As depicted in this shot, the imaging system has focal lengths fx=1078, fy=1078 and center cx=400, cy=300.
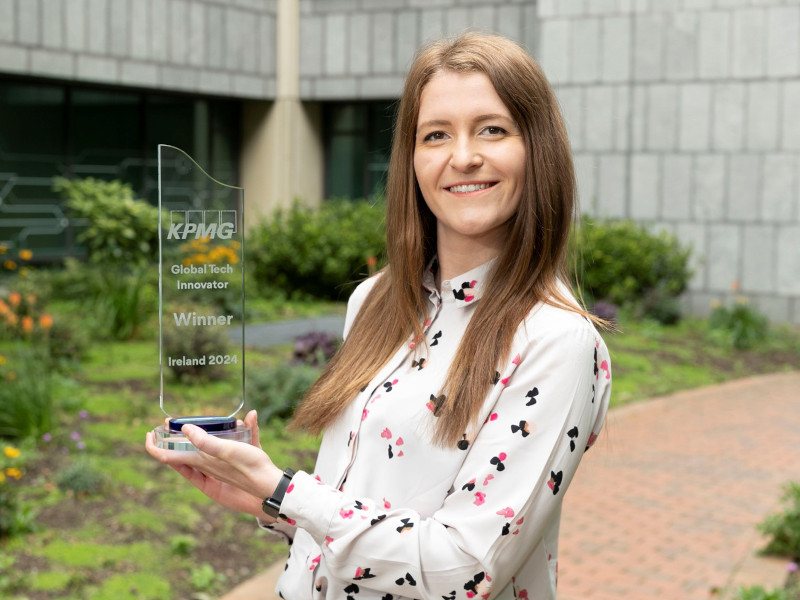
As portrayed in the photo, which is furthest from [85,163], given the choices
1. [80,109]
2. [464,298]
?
[464,298]

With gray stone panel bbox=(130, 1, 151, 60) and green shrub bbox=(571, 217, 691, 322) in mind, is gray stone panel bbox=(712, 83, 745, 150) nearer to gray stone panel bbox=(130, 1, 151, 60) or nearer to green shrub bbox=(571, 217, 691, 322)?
green shrub bbox=(571, 217, 691, 322)

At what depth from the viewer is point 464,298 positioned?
2.23m

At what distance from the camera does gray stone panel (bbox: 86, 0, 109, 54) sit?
14844 millimetres

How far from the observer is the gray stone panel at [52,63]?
14.1 meters

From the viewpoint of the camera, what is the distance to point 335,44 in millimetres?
17922

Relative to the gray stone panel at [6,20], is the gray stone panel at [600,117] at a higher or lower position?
lower

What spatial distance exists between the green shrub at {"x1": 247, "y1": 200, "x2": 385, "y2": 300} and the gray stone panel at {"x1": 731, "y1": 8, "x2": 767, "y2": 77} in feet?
16.8

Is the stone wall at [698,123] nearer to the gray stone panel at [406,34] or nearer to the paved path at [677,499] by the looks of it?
the gray stone panel at [406,34]

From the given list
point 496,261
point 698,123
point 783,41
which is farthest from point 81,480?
point 783,41

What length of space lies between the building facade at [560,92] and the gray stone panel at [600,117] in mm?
20

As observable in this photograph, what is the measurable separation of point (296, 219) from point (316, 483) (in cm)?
1375

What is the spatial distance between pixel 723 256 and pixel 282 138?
25.5 ft

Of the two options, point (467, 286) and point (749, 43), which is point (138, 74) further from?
point (467, 286)

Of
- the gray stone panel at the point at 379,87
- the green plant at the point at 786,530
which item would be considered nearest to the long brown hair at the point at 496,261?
the green plant at the point at 786,530
